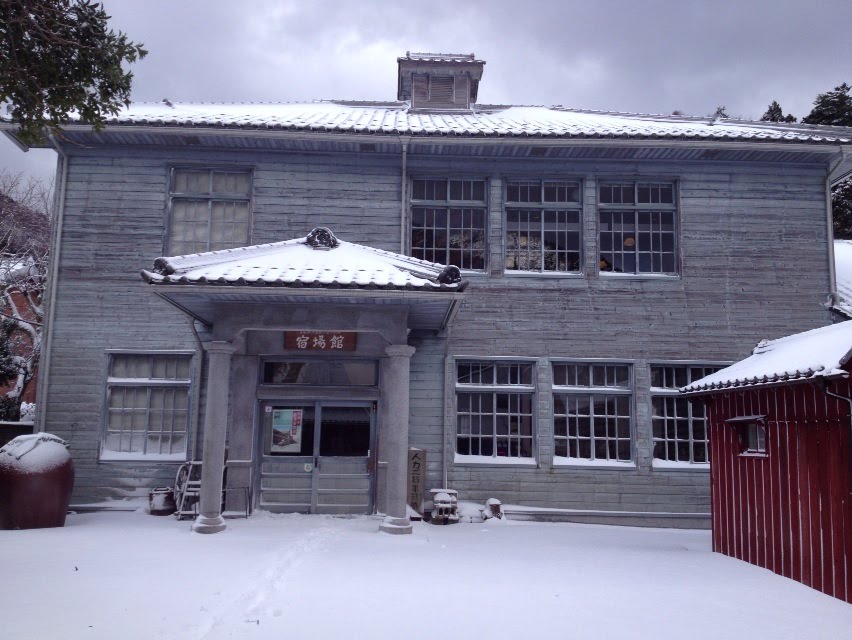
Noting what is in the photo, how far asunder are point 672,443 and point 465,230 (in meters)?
5.87

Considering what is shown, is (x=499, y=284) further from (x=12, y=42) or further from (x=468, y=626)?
(x=12, y=42)

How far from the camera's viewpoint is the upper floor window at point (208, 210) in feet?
43.0

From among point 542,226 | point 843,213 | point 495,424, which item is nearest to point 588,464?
point 495,424

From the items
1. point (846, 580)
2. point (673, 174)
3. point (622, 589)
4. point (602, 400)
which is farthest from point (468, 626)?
point (673, 174)

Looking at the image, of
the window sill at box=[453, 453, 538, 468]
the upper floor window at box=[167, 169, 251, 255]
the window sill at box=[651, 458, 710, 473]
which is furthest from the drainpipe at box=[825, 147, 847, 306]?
the upper floor window at box=[167, 169, 251, 255]

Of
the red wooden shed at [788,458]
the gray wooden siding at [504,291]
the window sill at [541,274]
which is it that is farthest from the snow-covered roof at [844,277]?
the window sill at [541,274]

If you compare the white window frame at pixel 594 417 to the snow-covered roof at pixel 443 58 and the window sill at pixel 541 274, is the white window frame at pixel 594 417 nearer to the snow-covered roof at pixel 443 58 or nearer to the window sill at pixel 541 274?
the window sill at pixel 541 274

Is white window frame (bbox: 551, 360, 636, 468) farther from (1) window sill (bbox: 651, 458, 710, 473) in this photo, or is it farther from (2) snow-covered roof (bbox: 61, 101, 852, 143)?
(2) snow-covered roof (bbox: 61, 101, 852, 143)

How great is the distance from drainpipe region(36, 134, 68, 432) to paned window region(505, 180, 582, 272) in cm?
886

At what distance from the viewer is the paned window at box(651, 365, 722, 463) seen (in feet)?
41.8

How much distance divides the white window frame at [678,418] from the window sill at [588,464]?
0.54 meters

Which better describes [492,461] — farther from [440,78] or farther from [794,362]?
[440,78]

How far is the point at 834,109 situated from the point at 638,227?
75.5 feet

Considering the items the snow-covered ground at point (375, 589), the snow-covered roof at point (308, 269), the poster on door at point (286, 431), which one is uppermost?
the snow-covered roof at point (308, 269)
